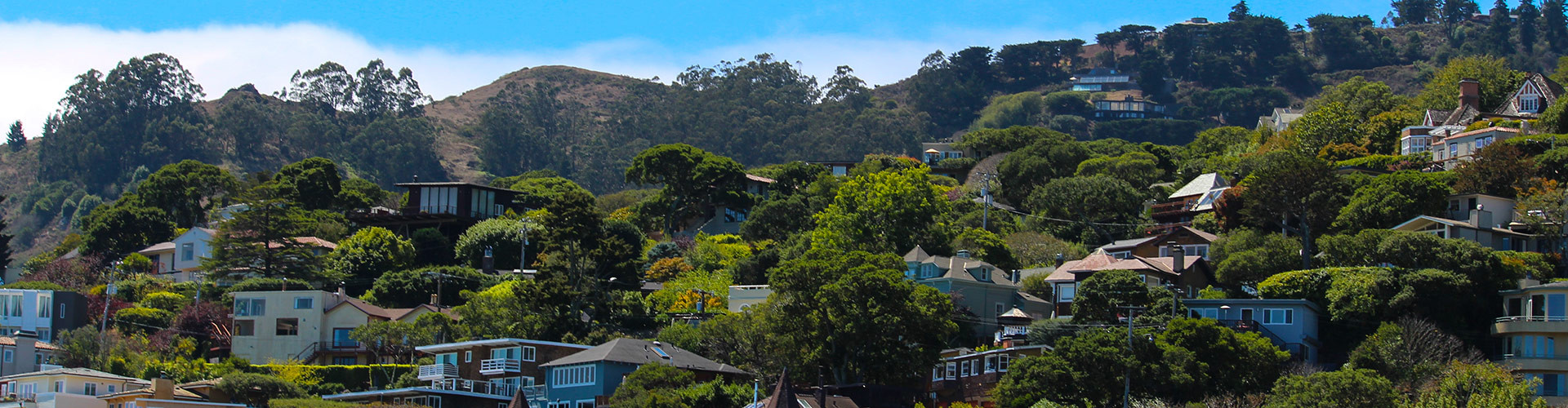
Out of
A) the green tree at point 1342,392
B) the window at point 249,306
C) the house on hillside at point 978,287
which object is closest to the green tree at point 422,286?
the window at point 249,306

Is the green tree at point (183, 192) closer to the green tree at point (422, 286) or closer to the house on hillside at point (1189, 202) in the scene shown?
the green tree at point (422, 286)

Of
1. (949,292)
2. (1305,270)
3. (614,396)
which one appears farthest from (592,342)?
(1305,270)

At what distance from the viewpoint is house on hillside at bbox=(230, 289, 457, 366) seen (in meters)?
75.7

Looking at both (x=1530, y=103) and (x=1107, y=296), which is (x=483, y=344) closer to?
(x=1107, y=296)

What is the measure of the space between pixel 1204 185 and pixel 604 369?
4193 cm

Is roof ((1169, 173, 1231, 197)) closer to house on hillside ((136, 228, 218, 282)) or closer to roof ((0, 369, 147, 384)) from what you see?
house on hillside ((136, 228, 218, 282))

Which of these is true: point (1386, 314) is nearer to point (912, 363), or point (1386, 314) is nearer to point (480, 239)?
point (912, 363)

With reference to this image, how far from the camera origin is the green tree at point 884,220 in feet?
261

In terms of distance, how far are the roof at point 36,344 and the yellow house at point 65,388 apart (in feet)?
38.7

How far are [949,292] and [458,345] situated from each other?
20796 mm

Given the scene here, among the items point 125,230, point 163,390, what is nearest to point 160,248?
point 125,230

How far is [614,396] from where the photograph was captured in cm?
5956

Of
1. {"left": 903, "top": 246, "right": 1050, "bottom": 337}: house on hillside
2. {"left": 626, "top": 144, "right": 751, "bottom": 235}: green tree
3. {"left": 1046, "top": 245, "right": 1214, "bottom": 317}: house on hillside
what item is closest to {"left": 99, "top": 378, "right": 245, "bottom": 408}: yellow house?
{"left": 903, "top": 246, "right": 1050, "bottom": 337}: house on hillside

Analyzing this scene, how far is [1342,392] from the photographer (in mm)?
51469
